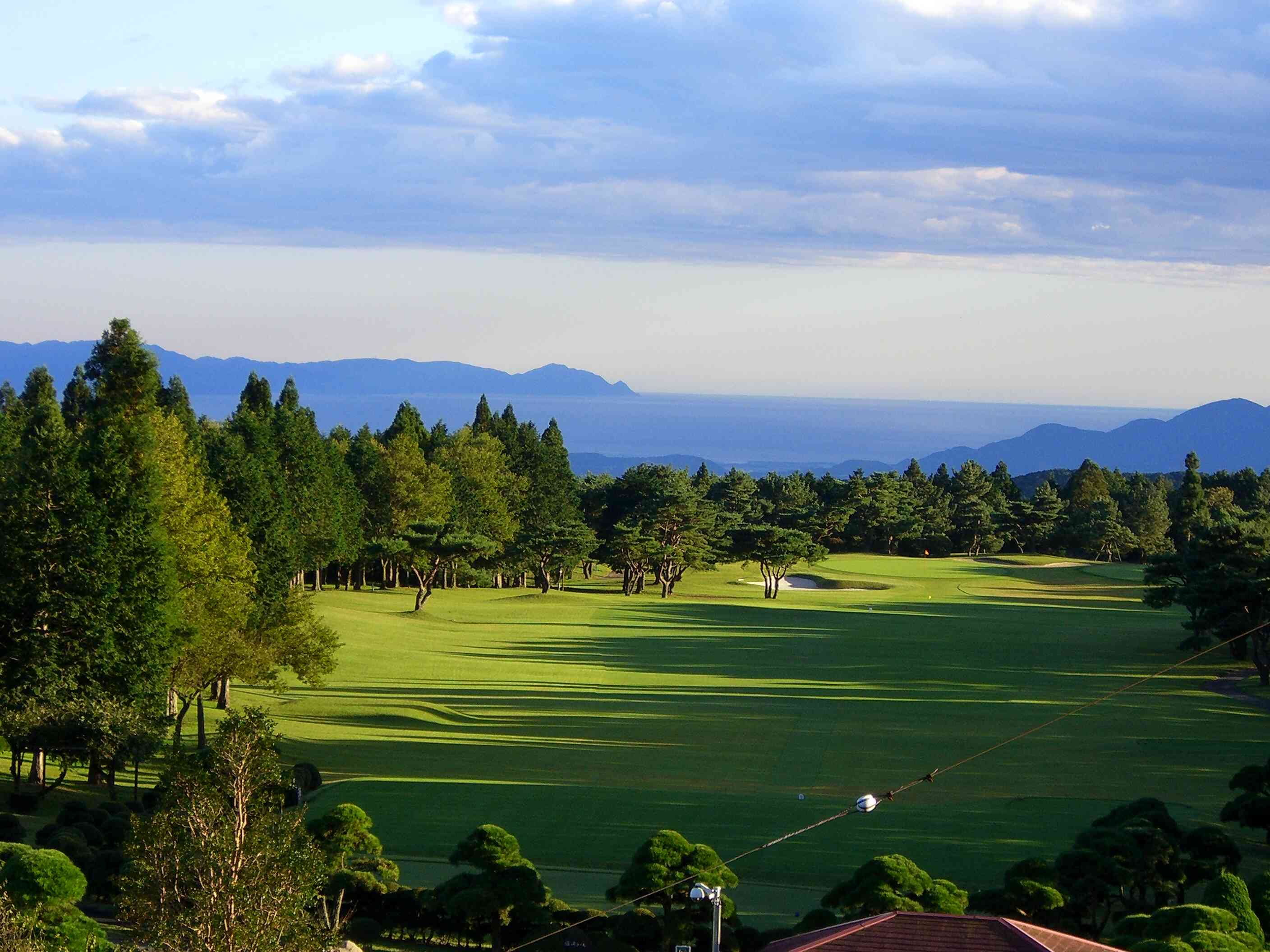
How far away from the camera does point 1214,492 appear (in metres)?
109

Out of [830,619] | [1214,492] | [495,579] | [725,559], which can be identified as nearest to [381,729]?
[830,619]

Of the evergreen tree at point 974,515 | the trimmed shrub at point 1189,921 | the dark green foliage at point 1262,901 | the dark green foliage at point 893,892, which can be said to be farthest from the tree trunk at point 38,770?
the evergreen tree at point 974,515

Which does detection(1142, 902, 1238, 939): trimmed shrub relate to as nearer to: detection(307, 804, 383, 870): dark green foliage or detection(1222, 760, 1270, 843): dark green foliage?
detection(1222, 760, 1270, 843): dark green foliage

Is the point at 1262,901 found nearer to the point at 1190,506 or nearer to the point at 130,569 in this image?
the point at 130,569

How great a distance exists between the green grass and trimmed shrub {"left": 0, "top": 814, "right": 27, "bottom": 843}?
6679mm

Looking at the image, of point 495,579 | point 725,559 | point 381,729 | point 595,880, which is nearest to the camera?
point 595,880

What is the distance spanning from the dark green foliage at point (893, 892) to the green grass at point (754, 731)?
9.69ft

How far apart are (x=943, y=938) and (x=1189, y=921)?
18.8ft

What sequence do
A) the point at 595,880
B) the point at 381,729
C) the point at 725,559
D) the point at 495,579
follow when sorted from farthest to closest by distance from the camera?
the point at 495,579
the point at 725,559
the point at 381,729
the point at 595,880

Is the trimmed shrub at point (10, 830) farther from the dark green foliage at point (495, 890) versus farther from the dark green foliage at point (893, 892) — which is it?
the dark green foliage at point (893, 892)

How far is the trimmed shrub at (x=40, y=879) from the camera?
59.6 feet

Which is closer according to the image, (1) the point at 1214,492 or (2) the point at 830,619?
(2) the point at 830,619

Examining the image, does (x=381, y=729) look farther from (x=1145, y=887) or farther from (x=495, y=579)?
(x=495, y=579)

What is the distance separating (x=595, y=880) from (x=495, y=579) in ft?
247
